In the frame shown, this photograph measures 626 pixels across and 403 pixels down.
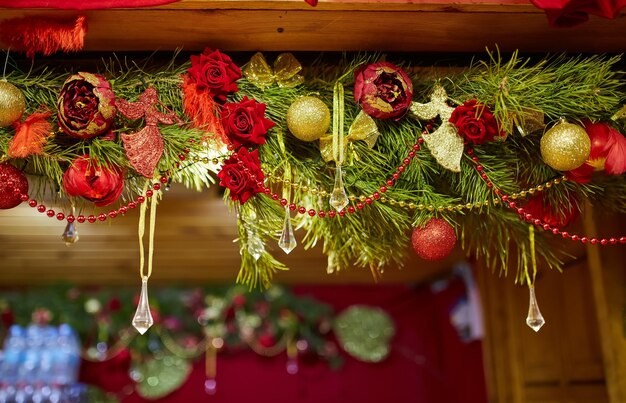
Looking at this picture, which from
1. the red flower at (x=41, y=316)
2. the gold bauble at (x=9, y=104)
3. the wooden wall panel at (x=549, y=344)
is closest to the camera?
the gold bauble at (x=9, y=104)

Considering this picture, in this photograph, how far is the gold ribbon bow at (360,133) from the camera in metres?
1.23

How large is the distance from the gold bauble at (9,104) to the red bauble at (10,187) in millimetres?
77

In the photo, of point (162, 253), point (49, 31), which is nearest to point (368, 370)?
point (162, 253)

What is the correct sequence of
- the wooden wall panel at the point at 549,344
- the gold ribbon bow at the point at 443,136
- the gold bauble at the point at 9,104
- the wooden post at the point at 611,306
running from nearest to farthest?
the gold bauble at the point at 9,104 < the gold ribbon bow at the point at 443,136 < the wooden post at the point at 611,306 < the wooden wall panel at the point at 549,344

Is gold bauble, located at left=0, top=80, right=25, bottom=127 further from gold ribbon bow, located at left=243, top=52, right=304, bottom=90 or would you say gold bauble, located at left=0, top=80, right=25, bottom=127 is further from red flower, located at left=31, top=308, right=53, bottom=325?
red flower, located at left=31, top=308, right=53, bottom=325

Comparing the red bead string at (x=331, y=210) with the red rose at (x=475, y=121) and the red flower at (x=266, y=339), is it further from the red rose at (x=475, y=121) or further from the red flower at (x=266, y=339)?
Answer: the red flower at (x=266, y=339)

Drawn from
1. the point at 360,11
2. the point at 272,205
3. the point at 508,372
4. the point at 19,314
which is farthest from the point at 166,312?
the point at 360,11

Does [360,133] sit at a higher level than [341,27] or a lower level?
lower

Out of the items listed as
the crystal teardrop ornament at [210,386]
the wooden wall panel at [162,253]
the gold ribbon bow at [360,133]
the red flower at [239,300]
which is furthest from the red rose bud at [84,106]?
the crystal teardrop ornament at [210,386]

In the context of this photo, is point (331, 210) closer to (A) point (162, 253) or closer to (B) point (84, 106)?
(B) point (84, 106)

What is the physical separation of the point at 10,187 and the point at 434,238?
2.32ft

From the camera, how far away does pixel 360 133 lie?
123 cm

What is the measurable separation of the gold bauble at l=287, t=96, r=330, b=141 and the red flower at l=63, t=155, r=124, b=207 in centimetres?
30

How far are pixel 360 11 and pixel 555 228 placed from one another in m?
0.53
